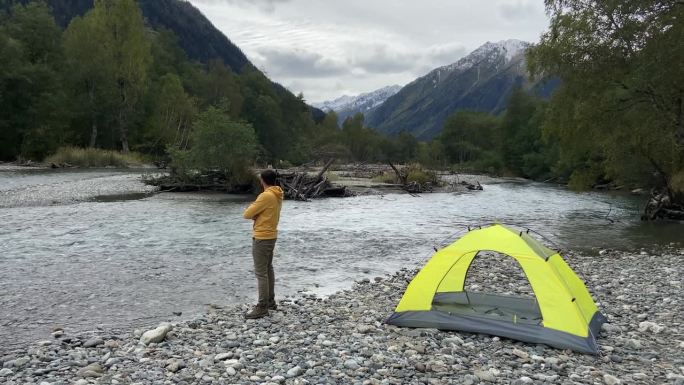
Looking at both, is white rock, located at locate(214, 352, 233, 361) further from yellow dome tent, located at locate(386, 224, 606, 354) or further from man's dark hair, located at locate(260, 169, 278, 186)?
man's dark hair, located at locate(260, 169, 278, 186)

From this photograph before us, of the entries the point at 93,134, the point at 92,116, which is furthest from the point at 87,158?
the point at 93,134

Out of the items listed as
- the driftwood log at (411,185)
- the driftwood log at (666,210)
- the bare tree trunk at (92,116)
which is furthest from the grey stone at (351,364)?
the bare tree trunk at (92,116)

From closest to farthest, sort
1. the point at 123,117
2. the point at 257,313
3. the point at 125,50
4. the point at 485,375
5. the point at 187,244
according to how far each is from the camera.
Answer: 1. the point at 485,375
2. the point at 257,313
3. the point at 187,244
4. the point at 125,50
5. the point at 123,117

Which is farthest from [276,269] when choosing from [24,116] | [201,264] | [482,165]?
[482,165]

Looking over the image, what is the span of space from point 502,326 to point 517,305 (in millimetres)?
1522

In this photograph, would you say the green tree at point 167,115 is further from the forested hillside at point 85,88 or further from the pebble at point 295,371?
the pebble at point 295,371

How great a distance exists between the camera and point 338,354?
7.55m

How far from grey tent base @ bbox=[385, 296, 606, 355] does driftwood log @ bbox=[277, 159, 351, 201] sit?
26.7 meters

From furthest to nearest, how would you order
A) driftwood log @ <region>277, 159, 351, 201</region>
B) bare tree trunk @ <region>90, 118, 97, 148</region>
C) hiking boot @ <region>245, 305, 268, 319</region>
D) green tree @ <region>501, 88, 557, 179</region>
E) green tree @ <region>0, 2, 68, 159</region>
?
green tree @ <region>501, 88, 557, 179</region>, bare tree trunk @ <region>90, 118, 97, 148</region>, green tree @ <region>0, 2, 68, 159</region>, driftwood log @ <region>277, 159, 351, 201</region>, hiking boot @ <region>245, 305, 268, 319</region>

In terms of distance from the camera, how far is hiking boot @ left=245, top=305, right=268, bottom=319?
31.2 feet

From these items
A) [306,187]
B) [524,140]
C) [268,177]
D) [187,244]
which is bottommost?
[187,244]

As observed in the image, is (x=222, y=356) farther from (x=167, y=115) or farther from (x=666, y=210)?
(x=167, y=115)

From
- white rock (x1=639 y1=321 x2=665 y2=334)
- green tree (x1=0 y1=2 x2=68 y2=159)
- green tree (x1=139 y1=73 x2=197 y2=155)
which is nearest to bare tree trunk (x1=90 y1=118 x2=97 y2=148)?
green tree (x1=0 y1=2 x2=68 y2=159)

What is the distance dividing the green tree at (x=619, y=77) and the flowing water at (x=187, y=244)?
14.1 ft
